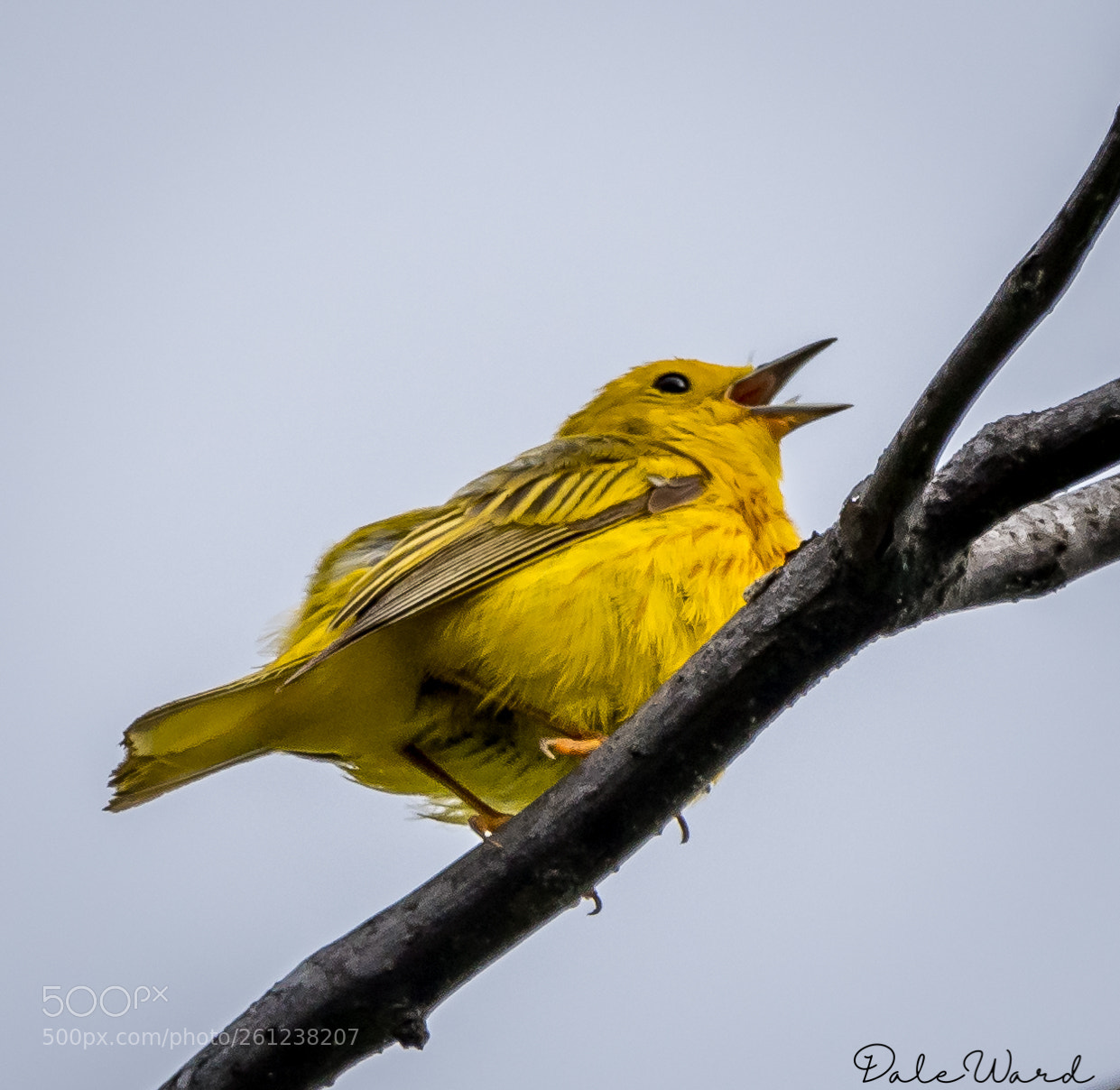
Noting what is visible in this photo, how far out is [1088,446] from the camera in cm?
264

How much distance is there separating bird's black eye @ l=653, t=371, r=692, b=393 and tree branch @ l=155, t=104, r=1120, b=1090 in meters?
2.83

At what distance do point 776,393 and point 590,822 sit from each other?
3397 millimetres

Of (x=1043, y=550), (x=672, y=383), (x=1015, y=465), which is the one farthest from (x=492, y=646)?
(x=672, y=383)

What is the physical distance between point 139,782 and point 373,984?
1439mm

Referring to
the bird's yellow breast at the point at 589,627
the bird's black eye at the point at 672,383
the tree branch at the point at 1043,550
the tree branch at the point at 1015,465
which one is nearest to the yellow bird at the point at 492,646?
the bird's yellow breast at the point at 589,627

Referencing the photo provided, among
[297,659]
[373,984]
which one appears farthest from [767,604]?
[297,659]

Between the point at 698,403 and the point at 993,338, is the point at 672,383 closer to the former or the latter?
the point at 698,403

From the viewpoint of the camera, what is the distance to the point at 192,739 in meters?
4.11

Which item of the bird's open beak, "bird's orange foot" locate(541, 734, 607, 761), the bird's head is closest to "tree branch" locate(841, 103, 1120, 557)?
"bird's orange foot" locate(541, 734, 607, 761)

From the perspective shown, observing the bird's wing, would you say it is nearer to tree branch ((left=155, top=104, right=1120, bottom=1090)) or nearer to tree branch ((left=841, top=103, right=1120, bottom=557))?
tree branch ((left=155, top=104, right=1120, bottom=1090))

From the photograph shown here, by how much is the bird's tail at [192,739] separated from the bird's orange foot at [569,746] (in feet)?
2.83

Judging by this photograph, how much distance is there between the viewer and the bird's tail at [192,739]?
4023 millimetres

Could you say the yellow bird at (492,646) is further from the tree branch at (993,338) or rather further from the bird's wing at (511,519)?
the tree branch at (993,338)

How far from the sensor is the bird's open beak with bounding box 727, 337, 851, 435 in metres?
5.73
